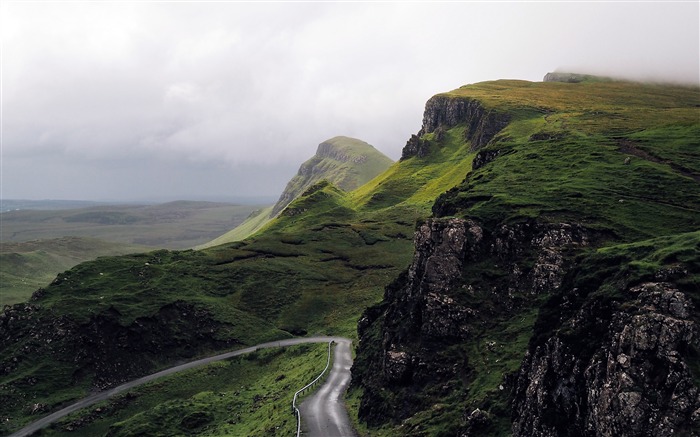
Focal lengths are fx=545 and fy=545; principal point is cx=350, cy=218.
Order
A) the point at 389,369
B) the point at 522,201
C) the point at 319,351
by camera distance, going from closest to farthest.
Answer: the point at 389,369, the point at 522,201, the point at 319,351

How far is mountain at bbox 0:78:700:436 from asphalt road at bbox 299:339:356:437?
2.37 m

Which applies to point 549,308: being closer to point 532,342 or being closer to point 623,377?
point 532,342

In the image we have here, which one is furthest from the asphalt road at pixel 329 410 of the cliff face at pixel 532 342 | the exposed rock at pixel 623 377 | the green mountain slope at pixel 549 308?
the exposed rock at pixel 623 377

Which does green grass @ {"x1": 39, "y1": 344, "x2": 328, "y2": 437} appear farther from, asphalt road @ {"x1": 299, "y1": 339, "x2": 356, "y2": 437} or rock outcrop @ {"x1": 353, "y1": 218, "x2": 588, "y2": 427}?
rock outcrop @ {"x1": 353, "y1": 218, "x2": 588, "y2": 427}

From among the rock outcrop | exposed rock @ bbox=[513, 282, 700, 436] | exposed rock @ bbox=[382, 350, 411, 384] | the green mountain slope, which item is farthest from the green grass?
exposed rock @ bbox=[513, 282, 700, 436]

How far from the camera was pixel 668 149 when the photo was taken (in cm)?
11569

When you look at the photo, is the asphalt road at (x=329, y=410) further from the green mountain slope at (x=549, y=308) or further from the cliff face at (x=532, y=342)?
the cliff face at (x=532, y=342)

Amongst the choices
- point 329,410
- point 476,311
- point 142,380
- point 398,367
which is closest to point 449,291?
point 476,311

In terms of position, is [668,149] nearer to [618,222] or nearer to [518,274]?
[618,222]

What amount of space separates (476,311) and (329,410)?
2323cm

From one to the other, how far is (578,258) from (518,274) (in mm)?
8433

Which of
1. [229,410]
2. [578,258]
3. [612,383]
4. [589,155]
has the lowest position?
[229,410]

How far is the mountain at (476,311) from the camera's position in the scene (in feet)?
128

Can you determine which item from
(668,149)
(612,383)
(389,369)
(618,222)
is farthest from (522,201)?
(668,149)
